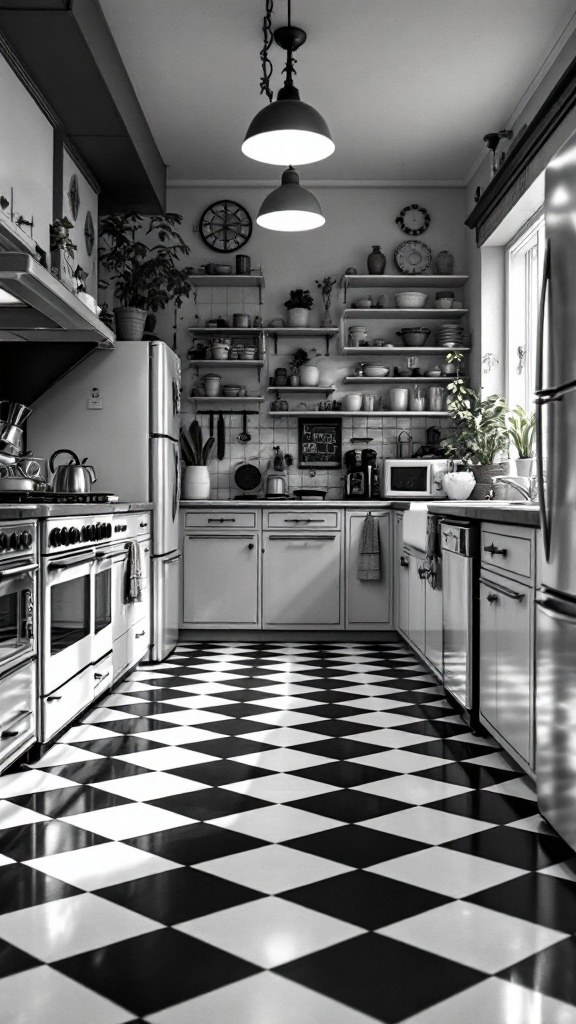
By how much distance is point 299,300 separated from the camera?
6008 millimetres

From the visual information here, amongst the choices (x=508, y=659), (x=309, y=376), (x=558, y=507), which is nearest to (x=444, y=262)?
(x=309, y=376)

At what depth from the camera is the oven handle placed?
2.48m

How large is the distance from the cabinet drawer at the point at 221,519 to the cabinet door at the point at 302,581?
147 millimetres

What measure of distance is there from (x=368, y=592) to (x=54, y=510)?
296cm

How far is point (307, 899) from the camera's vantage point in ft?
6.01

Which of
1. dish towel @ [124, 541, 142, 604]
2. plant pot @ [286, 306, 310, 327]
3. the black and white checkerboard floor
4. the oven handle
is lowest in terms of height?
the black and white checkerboard floor

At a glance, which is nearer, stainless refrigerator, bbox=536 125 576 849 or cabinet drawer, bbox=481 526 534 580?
stainless refrigerator, bbox=536 125 576 849

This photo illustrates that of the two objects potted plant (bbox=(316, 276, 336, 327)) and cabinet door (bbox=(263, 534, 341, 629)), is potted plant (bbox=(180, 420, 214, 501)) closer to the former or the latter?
cabinet door (bbox=(263, 534, 341, 629))

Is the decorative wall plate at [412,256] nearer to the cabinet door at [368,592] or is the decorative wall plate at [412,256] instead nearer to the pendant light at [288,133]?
the cabinet door at [368,592]

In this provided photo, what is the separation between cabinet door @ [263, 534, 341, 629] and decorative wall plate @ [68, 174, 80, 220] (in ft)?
7.20

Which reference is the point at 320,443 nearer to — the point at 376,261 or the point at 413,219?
the point at 376,261

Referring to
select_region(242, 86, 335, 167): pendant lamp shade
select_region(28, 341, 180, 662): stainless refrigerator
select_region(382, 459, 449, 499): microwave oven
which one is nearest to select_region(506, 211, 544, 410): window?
select_region(382, 459, 449, 499): microwave oven

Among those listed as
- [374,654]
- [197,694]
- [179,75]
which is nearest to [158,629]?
[197,694]

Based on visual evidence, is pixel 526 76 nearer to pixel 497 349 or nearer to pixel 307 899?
pixel 497 349
